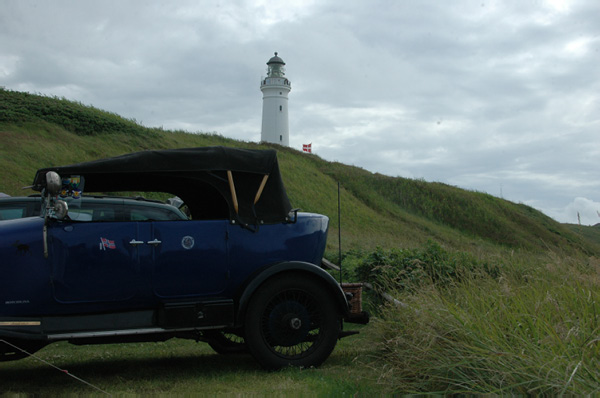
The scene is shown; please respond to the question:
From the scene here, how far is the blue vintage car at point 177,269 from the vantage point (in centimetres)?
563

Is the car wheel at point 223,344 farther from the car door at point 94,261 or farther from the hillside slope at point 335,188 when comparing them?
the hillside slope at point 335,188

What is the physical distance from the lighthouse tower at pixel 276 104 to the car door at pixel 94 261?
185 feet

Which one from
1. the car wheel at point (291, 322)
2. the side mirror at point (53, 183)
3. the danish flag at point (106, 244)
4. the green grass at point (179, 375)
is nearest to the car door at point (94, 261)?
the danish flag at point (106, 244)

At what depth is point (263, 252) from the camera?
6.47 metres

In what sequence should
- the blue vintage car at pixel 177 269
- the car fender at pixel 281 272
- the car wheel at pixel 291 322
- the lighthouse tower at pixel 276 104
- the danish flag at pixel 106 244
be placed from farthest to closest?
the lighthouse tower at pixel 276 104 → the car wheel at pixel 291 322 → the car fender at pixel 281 272 → the danish flag at pixel 106 244 → the blue vintage car at pixel 177 269

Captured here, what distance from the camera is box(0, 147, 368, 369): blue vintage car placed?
563 centimetres

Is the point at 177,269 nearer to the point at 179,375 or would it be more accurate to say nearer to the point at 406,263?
the point at 179,375

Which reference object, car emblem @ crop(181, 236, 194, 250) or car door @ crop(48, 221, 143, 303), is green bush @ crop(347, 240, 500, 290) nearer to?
car emblem @ crop(181, 236, 194, 250)

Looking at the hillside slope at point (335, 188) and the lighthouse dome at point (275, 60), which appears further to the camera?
Answer: the lighthouse dome at point (275, 60)

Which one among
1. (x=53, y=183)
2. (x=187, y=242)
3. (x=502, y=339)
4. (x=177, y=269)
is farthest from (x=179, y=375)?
(x=502, y=339)

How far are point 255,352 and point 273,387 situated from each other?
0.74 metres

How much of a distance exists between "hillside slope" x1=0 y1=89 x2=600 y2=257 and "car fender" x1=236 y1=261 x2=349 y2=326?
37.6ft

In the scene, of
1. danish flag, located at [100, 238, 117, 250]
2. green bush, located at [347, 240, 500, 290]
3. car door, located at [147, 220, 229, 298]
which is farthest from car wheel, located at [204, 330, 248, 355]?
green bush, located at [347, 240, 500, 290]

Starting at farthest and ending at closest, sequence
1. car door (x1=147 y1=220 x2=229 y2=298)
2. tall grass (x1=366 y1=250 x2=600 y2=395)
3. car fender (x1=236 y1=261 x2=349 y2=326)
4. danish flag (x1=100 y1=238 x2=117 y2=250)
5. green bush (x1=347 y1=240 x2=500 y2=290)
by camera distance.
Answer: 1. green bush (x1=347 y1=240 x2=500 y2=290)
2. car fender (x1=236 y1=261 x2=349 y2=326)
3. car door (x1=147 y1=220 x2=229 y2=298)
4. danish flag (x1=100 y1=238 x2=117 y2=250)
5. tall grass (x1=366 y1=250 x2=600 y2=395)
